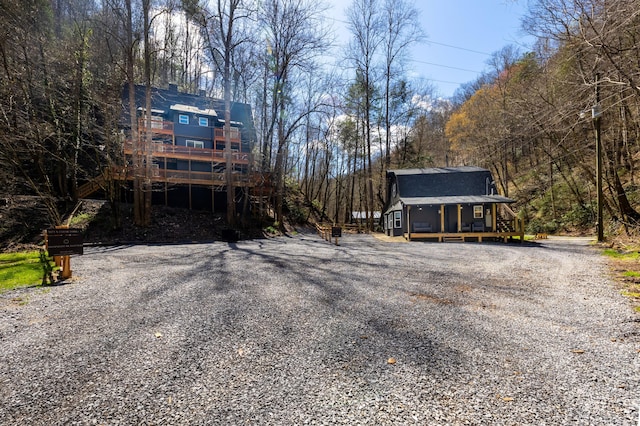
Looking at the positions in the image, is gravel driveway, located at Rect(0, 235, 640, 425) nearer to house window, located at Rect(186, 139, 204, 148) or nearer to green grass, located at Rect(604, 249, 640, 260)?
green grass, located at Rect(604, 249, 640, 260)

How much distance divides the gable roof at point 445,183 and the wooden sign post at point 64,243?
16.6 metres

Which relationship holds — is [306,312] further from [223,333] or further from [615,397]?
[615,397]

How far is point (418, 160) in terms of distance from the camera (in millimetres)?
28281

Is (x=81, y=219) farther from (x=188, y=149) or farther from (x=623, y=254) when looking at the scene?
(x=623, y=254)

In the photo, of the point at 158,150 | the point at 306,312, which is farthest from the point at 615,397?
the point at 158,150

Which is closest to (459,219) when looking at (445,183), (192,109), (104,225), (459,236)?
(459,236)

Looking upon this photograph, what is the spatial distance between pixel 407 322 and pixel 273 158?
79.2 ft

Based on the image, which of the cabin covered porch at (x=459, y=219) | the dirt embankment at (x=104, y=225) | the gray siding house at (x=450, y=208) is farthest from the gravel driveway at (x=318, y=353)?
the gray siding house at (x=450, y=208)

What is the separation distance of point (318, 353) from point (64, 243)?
21.0ft

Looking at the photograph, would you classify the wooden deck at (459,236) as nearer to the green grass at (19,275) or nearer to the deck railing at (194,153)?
the deck railing at (194,153)

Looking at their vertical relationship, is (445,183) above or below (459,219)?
above

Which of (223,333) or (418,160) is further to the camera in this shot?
(418,160)

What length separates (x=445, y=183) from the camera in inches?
808

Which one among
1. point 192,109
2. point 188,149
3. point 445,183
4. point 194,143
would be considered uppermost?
point 192,109
